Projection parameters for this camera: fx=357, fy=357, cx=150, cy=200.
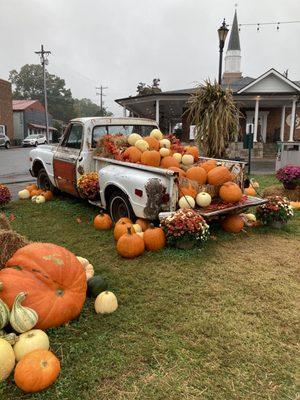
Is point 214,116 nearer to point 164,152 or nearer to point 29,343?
point 164,152

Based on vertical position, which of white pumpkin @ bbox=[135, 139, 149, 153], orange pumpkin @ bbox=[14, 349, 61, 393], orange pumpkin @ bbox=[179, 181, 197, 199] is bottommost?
orange pumpkin @ bbox=[14, 349, 61, 393]

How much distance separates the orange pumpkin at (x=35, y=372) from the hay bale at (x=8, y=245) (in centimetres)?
125

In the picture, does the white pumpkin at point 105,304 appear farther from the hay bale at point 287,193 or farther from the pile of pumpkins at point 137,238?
the hay bale at point 287,193

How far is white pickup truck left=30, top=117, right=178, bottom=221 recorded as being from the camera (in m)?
5.04

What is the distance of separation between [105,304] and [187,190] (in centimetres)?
236

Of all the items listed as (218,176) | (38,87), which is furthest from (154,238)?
(38,87)

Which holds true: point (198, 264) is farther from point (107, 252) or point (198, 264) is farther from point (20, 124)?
point (20, 124)

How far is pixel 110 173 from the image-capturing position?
5840mm

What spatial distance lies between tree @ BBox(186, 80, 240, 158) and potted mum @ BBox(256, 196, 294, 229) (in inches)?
126

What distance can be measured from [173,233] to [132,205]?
87 cm

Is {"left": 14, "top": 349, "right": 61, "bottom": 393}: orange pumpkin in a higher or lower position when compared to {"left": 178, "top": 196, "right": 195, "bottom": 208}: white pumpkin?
lower

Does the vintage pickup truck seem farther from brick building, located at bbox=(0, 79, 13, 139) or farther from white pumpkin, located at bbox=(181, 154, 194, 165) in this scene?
brick building, located at bbox=(0, 79, 13, 139)

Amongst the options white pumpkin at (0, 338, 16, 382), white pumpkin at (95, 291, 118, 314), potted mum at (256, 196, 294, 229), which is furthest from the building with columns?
white pumpkin at (0, 338, 16, 382)

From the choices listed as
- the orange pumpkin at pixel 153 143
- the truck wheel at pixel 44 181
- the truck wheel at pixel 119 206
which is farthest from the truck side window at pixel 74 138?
the truck wheel at pixel 119 206
